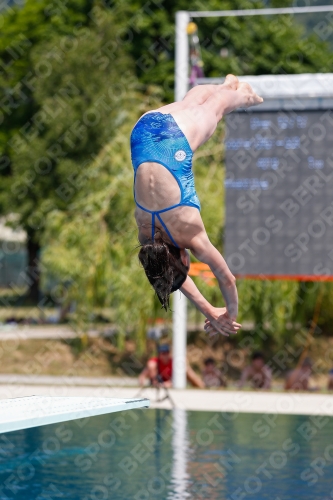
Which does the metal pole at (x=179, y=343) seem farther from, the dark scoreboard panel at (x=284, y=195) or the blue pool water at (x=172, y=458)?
the blue pool water at (x=172, y=458)

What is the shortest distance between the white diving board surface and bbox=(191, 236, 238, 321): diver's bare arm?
0.79m

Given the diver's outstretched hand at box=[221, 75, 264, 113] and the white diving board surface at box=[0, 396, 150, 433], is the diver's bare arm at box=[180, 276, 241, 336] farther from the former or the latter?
the diver's outstretched hand at box=[221, 75, 264, 113]

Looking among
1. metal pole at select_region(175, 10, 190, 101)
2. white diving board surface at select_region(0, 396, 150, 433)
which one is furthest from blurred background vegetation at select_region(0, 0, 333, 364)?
white diving board surface at select_region(0, 396, 150, 433)

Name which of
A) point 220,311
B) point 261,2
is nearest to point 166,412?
point 220,311

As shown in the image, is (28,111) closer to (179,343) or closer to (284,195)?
(179,343)

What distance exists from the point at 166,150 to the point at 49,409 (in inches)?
62.1

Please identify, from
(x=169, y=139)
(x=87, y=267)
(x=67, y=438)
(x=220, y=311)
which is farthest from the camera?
(x=87, y=267)

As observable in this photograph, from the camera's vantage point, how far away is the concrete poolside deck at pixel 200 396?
13.2m

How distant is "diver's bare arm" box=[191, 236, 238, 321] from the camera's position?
5504mm

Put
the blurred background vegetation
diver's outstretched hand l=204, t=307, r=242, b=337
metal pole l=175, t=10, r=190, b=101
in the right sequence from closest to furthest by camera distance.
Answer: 1. diver's outstretched hand l=204, t=307, r=242, b=337
2. metal pole l=175, t=10, r=190, b=101
3. the blurred background vegetation

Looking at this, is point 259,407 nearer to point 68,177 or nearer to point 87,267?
point 87,267

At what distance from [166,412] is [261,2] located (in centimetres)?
2260

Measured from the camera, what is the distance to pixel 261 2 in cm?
3281

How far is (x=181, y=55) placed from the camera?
15.2 metres
